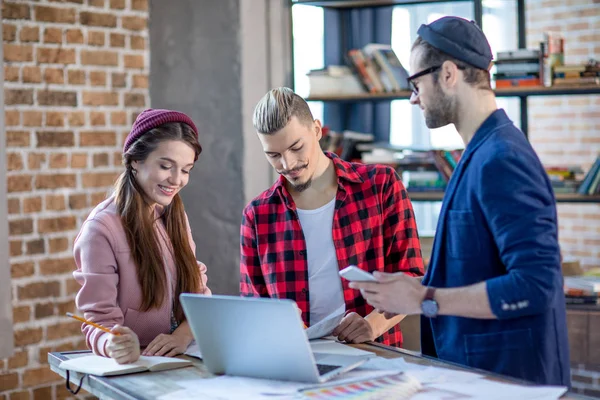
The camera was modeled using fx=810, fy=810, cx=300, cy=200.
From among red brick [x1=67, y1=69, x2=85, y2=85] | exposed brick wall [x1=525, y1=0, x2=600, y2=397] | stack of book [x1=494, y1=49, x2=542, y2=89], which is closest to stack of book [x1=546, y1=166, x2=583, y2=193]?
stack of book [x1=494, y1=49, x2=542, y2=89]

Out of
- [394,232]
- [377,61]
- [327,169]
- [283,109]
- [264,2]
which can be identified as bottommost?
[394,232]

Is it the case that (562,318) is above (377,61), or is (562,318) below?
below

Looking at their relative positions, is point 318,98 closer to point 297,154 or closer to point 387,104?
point 387,104

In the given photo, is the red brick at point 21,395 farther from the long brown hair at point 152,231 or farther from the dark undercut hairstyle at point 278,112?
the dark undercut hairstyle at point 278,112

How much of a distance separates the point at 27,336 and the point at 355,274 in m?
2.25

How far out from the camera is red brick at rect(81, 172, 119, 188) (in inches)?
145

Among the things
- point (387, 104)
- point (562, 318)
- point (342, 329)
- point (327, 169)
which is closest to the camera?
point (562, 318)

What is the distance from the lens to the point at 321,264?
238 centimetres

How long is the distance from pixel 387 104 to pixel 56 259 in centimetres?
197

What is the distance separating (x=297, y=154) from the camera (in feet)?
7.68

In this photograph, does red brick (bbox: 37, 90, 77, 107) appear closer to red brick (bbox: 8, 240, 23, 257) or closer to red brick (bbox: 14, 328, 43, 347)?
red brick (bbox: 8, 240, 23, 257)

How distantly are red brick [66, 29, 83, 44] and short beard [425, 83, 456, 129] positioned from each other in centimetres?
223

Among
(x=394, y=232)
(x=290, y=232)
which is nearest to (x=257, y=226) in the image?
(x=290, y=232)

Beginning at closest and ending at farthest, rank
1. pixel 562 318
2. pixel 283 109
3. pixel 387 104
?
1. pixel 562 318
2. pixel 283 109
3. pixel 387 104
